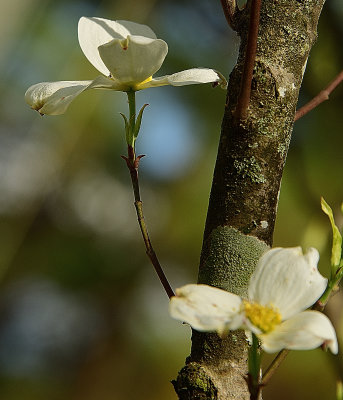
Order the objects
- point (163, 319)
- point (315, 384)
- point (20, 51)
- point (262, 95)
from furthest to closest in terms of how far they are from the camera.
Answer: point (20, 51), point (163, 319), point (315, 384), point (262, 95)

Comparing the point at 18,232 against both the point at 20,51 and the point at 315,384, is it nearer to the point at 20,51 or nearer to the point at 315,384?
the point at 20,51

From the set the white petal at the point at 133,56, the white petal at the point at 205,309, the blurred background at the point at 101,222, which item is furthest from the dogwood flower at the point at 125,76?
the blurred background at the point at 101,222

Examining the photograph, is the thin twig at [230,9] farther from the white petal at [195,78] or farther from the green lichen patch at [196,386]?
the green lichen patch at [196,386]

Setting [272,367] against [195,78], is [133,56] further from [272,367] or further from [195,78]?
[272,367]

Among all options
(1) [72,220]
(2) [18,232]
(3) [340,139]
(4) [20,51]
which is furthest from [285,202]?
(4) [20,51]

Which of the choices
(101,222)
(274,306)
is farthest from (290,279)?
(101,222)

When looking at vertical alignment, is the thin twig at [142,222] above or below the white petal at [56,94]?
below

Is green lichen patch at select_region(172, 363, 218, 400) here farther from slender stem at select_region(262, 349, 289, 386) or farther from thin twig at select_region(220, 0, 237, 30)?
thin twig at select_region(220, 0, 237, 30)
